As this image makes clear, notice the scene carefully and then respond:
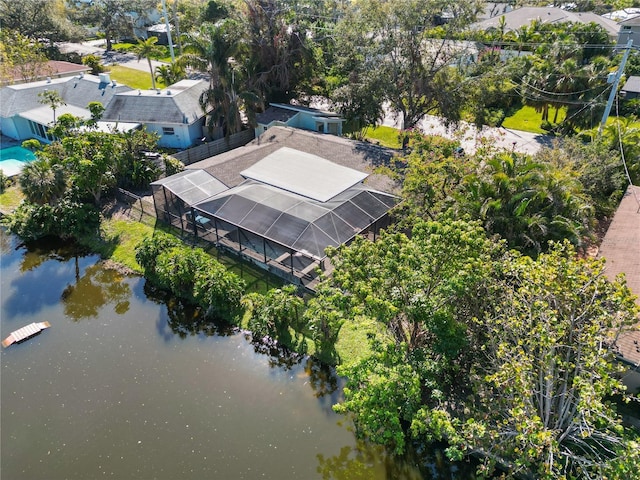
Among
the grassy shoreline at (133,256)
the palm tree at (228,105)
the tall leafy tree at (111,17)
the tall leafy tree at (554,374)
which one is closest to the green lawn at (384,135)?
the palm tree at (228,105)

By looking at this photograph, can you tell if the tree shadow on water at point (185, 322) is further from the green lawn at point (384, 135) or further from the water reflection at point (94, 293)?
the green lawn at point (384, 135)

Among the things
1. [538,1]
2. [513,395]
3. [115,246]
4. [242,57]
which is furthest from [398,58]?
[538,1]

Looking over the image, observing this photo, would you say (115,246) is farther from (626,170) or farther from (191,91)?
(626,170)

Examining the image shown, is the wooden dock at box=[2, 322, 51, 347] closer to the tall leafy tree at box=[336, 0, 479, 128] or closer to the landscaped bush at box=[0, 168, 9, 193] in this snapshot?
the landscaped bush at box=[0, 168, 9, 193]

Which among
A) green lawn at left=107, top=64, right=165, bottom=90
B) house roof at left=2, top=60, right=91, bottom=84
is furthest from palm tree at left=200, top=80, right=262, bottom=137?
house roof at left=2, top=60, right=91, bottom=84

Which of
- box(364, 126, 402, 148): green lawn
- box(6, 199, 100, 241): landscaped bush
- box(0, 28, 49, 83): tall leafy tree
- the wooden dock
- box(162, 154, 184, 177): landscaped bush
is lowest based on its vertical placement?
the wooden dock
